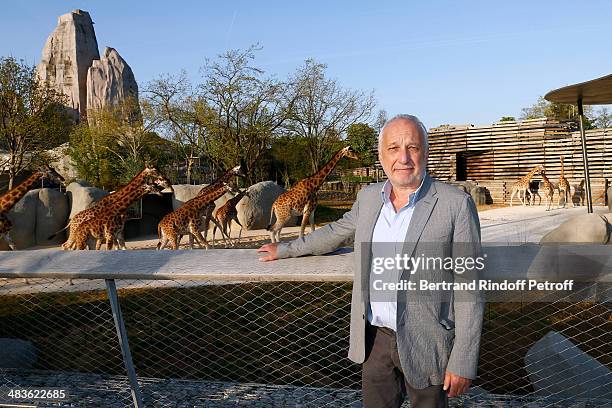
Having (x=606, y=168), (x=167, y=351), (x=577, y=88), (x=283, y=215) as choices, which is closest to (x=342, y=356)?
(x=167, y=351)

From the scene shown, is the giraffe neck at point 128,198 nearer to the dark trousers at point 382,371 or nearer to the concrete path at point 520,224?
the concrete path at point 520,224

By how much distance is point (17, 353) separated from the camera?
14.8ft

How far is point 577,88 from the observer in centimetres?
770

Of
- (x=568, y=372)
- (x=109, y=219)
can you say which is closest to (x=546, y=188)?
(x=109, y=219)

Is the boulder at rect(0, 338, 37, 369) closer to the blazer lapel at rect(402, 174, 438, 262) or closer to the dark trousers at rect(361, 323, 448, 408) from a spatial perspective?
the dark trousers at rect(361, 323, 448, 408)

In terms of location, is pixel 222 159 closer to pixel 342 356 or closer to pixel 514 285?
pixel 342 356

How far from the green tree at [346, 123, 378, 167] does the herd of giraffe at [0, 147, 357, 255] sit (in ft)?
52.7

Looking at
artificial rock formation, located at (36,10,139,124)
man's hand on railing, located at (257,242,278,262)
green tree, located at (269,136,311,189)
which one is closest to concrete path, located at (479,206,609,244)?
man's hand on railing, located at (257,242,278,262)

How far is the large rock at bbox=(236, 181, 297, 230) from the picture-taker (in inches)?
606

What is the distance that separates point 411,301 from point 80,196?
13.8 m

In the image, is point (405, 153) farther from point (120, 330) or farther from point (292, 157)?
point (292, 157)

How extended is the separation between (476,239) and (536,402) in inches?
81.0

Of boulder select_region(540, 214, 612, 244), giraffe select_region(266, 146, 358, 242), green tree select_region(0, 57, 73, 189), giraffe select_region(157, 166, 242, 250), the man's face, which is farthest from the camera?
green tree select_region(0, 57, 73, 189)

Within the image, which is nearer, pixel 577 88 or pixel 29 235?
pixel 577 88
